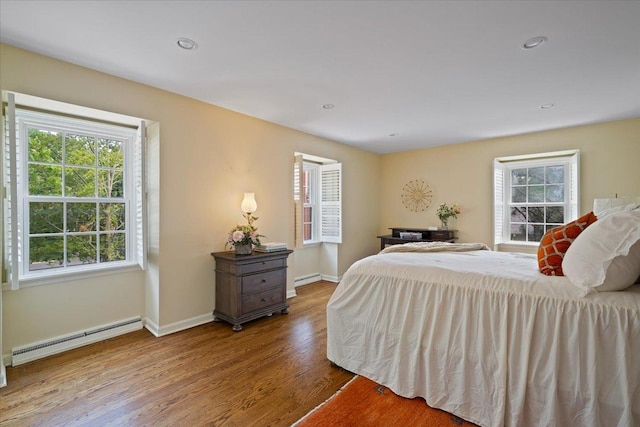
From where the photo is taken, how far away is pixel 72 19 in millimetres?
1854

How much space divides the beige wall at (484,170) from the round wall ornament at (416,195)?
0.27 ft

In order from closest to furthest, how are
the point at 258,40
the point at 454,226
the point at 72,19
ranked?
1. the point at 72,19
2. the point at 258,40
3. the point at 454,226

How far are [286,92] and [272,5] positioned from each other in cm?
122

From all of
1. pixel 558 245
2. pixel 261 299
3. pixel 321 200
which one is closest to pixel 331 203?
pixel 321 200

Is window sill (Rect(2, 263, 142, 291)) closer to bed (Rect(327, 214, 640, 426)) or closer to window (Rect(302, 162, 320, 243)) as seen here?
bed (Rect(327, 214, 640, 426))

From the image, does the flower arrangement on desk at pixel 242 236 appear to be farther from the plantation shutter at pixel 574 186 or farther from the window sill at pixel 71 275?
the plantation shutter at pixel 574 186

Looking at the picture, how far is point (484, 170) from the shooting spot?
4.70 meters

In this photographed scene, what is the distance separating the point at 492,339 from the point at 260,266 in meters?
2.29

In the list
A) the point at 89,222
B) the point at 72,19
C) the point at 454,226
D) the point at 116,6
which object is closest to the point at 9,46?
the point at 72,19

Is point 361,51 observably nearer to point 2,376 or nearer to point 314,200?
point 314,200

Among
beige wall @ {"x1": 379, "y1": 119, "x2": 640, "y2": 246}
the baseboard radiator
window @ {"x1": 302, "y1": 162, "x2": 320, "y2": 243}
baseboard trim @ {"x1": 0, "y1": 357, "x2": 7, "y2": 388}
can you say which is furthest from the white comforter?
window @ {"x1": 302, "y1": 162, "x2": 320, "y2": 243}

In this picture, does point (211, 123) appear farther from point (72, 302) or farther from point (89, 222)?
point (72, 302)

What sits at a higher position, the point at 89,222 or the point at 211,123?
the point at 211,123

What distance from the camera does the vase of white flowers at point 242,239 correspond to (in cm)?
316
